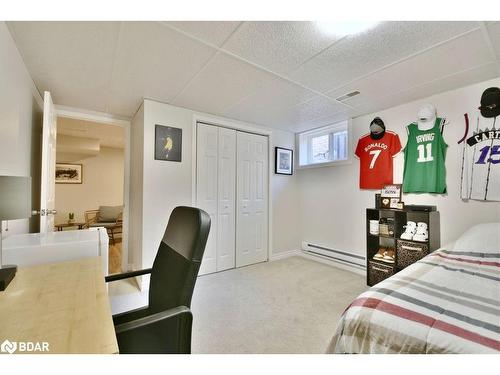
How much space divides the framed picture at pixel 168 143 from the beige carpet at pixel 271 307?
5.36 feet

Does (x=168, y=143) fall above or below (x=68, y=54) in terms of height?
below

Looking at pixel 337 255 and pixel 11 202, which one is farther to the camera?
pixel 337 255

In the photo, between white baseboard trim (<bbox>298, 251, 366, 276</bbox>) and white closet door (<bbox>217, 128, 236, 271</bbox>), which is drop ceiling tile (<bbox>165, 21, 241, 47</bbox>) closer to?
white closet door (<bbox>217, 128, 236, 271</bbox>)

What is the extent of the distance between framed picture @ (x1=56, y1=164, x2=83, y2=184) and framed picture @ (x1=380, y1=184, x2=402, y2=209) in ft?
21.3

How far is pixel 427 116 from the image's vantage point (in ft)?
8.07

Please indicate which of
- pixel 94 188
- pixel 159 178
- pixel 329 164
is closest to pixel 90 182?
pixel 94 188

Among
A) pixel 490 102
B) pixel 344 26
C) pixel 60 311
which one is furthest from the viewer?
pixel 490 102

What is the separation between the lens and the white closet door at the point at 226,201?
3.26 m

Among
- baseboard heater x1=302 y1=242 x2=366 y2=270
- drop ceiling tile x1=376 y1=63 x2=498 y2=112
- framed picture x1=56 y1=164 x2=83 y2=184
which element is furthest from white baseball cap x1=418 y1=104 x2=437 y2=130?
framed picture x1=56 y1=164 x2=83 y2=184

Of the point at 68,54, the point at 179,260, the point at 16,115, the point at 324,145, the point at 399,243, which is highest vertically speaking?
the point at 68,54

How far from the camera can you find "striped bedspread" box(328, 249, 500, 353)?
85cm

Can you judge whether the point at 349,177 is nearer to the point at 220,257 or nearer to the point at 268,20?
the point at 220,257

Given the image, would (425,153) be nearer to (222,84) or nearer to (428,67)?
(428,67)

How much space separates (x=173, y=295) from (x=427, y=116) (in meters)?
2.97
